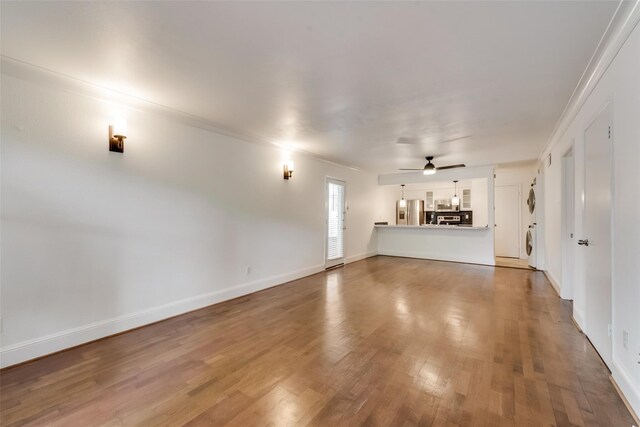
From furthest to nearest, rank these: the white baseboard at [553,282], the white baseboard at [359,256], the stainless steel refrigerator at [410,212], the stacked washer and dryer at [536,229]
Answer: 1. the stainless steel refrigerator at [410,212]
2. the white baseboard at [359,256]
3. the stacked washer and dryer at [536,229]
4. the white baseboard at [553,282]

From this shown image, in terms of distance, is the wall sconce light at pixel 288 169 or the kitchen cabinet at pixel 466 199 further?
the kitchen cabinet at pixel 466 199

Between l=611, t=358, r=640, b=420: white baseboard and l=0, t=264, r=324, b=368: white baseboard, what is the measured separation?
4.12 meters

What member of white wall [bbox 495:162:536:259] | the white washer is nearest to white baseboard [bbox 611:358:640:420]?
the white washer

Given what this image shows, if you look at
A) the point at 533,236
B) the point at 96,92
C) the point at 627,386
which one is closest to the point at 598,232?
the point at 627,386

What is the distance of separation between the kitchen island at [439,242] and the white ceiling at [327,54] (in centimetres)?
392

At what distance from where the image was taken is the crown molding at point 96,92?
7.41ft

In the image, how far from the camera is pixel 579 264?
3145 mm

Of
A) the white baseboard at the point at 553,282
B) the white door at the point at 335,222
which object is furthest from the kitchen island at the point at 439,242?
the white door at the point at 335,222

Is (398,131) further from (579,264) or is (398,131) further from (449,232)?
(449,232)

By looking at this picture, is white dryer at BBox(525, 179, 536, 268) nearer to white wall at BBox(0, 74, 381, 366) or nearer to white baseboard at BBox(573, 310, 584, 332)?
white baseboard at BBox(573, 310, 584, 332)

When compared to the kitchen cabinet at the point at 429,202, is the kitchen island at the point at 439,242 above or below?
below

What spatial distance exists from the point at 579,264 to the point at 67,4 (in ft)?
17.2

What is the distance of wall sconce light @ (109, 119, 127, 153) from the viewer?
9.23ft

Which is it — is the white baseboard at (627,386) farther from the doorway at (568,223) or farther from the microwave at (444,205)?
the microwave at (444,205)
